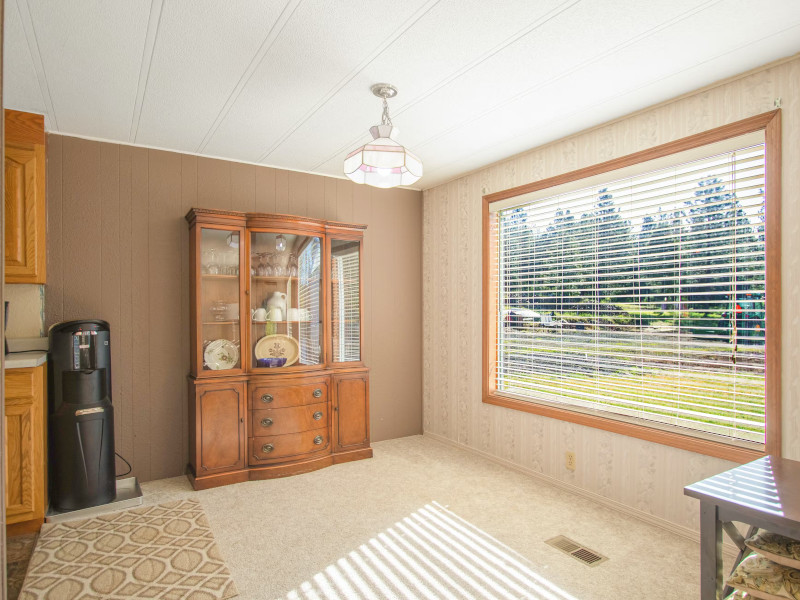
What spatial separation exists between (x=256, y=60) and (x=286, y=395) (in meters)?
2.40

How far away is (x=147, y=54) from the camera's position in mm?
2342

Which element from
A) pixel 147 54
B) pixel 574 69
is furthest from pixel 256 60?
pixel 574 69

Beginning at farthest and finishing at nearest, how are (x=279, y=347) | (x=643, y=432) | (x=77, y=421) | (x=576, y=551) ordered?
(x=279, y=347), (x=77, y=421), (x=643, y=432), (x=576, y=551)

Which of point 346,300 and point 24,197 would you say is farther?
point 346,300

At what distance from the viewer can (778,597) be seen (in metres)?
1.54

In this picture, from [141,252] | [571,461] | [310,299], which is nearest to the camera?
[571,461]

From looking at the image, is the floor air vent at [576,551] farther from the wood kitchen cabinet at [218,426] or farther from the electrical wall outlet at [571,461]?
the wood kitchen cabinet at [218,426]

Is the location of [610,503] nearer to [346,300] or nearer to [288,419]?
[288,419]

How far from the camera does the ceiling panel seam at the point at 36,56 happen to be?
199cm

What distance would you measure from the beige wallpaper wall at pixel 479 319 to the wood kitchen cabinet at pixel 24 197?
10.3ft

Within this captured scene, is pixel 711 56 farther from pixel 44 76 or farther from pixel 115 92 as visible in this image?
pixel 44 76

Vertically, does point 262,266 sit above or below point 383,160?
below

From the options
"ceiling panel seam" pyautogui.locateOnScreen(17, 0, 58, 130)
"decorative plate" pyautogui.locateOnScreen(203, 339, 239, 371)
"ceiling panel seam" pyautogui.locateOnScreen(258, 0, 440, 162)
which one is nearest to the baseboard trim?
"decorative plate" pyautogui.locateOnScreen(203, 339, 239, 371)

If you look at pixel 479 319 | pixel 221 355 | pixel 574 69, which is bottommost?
pixel 221 355
